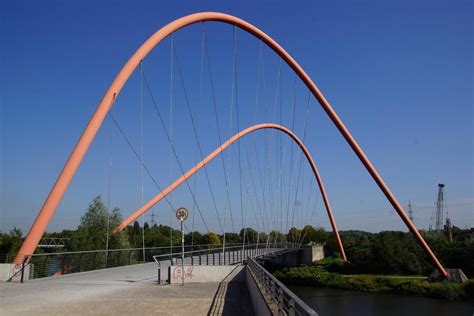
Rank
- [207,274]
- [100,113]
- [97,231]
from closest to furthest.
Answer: [207,274] < [100,113] < [97,231]

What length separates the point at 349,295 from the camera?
48500 mm

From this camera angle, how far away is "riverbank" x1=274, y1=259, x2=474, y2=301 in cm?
4188

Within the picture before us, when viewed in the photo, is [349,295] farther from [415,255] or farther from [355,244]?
[355,244]

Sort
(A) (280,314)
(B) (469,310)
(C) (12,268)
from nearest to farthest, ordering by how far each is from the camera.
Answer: (A) (280,314)
(C) (12,268)
(B) (469,310)

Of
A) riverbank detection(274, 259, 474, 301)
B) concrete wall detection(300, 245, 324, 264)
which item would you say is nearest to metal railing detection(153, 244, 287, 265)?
riverbank detection(274, 259, 474, 301)

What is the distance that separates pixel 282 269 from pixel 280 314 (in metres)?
63.9

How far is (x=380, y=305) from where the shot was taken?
4162 centimetres

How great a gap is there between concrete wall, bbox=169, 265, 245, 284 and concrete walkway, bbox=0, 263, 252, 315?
2.11 ft

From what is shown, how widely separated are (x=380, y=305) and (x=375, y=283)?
9.19m

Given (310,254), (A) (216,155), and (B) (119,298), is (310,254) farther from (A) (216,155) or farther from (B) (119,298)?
(B) (119,298)

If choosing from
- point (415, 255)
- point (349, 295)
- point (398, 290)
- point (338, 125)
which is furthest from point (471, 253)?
point (338, 125)

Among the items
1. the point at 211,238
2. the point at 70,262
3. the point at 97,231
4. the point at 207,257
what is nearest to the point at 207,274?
the point at 207,257

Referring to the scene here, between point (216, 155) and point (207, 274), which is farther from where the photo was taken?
point (216, 155)

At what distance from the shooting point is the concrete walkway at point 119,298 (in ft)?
33.0
